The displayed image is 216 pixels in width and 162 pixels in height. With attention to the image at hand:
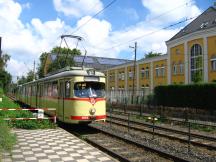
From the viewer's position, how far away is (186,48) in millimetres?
51969

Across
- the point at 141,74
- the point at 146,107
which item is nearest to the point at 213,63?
the point at 146,107

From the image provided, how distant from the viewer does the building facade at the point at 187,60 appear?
47.4 metres

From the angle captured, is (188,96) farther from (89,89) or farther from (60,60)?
(60,60)

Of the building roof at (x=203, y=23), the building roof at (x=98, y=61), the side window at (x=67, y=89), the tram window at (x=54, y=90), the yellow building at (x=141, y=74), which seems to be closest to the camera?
the side window at (x=67, y=89)

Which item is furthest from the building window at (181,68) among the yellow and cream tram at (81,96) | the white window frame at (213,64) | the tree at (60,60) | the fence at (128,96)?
the yellow and cream tram at (81,96)

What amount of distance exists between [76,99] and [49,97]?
5.04 m

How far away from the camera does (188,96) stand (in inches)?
1271

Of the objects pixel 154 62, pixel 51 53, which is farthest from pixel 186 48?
pixel 51 53

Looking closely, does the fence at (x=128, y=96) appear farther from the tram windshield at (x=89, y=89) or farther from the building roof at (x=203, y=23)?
the tram windshield at (x=89, y=89)

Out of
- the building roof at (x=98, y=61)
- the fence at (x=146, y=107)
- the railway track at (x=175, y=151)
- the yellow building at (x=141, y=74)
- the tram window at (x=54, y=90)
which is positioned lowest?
the railway track at (x=175, y=151)

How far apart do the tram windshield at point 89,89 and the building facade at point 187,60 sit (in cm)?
2429

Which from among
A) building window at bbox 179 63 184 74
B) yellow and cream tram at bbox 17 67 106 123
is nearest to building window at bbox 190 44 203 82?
building window at bbox 179 63 184 74

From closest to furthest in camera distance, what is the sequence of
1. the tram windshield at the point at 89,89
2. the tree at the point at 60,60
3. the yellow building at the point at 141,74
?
the tram windshield at the point at 89,89 < the tree at the point at 60,60 < the yellow building at the point at 141,74

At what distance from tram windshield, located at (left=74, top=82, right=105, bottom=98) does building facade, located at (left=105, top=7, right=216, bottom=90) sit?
24.3 meters
